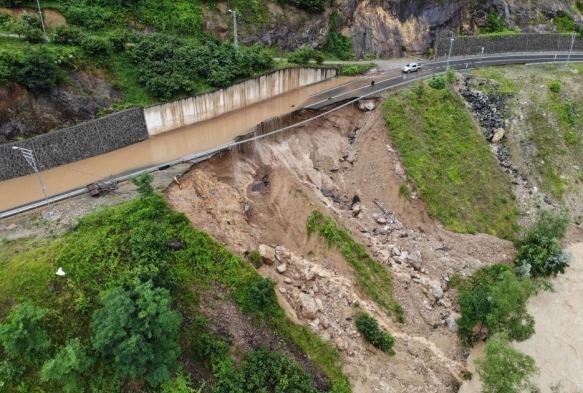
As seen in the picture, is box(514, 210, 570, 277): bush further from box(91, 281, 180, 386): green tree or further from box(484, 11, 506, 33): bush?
box(484, 11, 506, 33): bush

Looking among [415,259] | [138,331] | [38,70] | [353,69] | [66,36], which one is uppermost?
[66,36]

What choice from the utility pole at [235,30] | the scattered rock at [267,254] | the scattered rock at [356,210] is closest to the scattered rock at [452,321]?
the scattered rock at [356,210]

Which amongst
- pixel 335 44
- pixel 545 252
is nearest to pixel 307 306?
pixel 545 252

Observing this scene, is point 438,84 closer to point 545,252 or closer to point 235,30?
point 545,252

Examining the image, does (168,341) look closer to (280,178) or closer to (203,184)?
(203,184)

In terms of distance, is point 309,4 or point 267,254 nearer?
point 267,254

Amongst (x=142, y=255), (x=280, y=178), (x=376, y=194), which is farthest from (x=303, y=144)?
(x=142, y=255)
